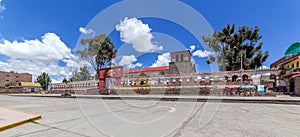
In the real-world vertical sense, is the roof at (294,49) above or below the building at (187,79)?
above

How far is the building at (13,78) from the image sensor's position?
230ft

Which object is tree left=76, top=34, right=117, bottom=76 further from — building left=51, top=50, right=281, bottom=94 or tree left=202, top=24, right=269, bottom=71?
tree left=202, top=24, right=269, bottom=71

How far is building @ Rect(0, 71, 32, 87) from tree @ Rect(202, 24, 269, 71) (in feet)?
268

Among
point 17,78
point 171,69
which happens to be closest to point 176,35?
point 171,69

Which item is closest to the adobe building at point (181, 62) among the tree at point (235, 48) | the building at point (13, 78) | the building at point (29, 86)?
the tree at point (235, 48)

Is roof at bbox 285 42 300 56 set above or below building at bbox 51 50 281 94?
above

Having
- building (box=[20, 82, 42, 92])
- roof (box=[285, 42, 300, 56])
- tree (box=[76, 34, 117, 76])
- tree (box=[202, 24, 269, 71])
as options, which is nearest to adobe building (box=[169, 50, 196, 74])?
tree (box=[202, 24, 269, 71])

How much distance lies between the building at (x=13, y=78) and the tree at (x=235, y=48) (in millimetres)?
81636

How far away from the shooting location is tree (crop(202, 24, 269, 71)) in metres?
28.2

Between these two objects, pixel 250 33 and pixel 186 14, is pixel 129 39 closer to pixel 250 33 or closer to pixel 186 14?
pixel 186 14

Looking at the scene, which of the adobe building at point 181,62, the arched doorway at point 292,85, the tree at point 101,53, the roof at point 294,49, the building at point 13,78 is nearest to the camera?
the arched doorway at point 292,85

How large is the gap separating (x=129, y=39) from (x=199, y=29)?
13.9 ft

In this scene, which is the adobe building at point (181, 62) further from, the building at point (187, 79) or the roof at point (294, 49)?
the roof at point (294, 49)

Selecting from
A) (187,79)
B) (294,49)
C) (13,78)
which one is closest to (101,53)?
(187,79)
